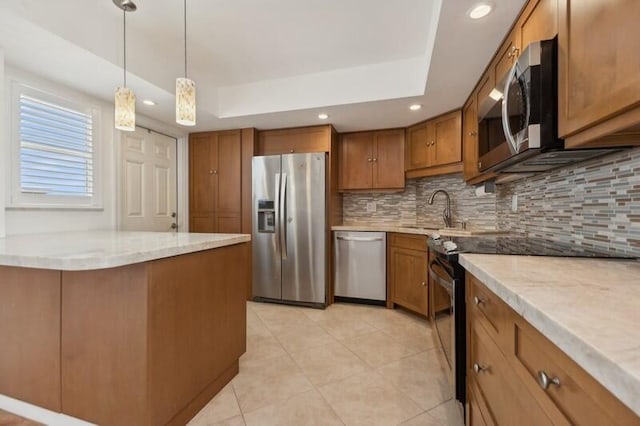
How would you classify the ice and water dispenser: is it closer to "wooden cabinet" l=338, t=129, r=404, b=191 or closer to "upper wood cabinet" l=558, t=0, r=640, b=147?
"wooden cabinet" l=338, t=129, r=404, b=191

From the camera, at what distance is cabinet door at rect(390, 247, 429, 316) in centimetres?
277

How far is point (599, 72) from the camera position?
89cm

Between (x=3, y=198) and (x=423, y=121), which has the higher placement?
(x=423, y=121)

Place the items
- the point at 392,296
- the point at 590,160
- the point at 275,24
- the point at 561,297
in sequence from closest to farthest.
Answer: the point at 561,297 < the point at 590,160 < the point at 275,24 < the point at 392,296

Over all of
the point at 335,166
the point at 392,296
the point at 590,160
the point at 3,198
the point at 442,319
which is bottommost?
the point at 392,296

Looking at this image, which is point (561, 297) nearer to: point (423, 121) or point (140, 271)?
point (140, 271)

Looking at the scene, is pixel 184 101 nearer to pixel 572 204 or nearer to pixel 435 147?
pixel 572 204

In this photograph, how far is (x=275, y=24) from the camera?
6.78 feet

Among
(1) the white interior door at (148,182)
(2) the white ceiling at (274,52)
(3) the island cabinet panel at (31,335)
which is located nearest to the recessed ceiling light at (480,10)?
(2) the white ceiling at (274,52)

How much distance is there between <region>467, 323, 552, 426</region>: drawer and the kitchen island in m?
1.35

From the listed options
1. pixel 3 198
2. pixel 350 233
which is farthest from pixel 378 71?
pixel 3 198

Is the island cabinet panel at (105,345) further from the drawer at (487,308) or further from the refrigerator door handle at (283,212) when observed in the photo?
the refrigerator door handle at (283,212)

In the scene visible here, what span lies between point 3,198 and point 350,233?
285 centimetres

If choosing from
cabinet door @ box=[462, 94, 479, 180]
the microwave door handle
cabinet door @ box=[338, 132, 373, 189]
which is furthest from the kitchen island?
cabinet door @ box=[338, 132, 373, 189]
